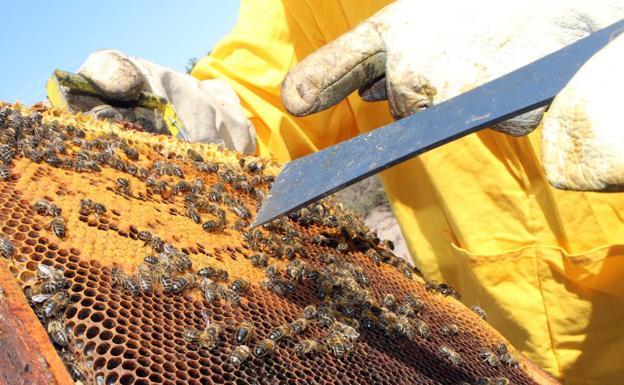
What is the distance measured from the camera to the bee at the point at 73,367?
1.46 m

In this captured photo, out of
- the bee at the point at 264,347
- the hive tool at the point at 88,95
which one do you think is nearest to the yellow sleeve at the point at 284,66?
the hive tool at the point at 88,95

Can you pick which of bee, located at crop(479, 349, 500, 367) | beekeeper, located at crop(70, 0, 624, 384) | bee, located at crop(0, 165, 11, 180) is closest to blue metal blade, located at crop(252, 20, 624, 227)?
beekeeper, located at crop(70, 0, 624, 384)

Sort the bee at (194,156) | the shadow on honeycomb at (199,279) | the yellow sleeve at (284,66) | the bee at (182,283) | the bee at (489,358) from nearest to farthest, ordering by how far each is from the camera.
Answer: the shadow on honeycomb at (199,279) < the bee at (182,283) < the bee at (489,358) < the bee at (194,156) < the yellow sleeve at (284,66)

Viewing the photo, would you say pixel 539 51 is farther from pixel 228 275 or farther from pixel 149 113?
pixel 149 113

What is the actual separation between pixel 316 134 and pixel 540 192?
1698mm

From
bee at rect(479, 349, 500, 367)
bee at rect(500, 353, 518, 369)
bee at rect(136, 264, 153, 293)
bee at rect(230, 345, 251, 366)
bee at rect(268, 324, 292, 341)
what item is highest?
bee at rect(136, 264, 153, 293)

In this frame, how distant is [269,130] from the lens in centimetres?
422

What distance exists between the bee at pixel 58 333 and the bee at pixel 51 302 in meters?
0.04

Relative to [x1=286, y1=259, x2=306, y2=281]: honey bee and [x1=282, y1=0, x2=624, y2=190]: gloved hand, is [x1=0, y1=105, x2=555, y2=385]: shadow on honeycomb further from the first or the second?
[x1=282, y1=0, x2=624, y2=190]: gloved hand

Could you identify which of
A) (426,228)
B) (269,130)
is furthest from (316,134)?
(426,228)

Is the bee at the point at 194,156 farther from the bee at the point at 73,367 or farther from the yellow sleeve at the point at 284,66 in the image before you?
the bee at the point at 73,367

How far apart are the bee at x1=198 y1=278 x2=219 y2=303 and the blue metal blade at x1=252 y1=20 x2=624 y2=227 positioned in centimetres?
34

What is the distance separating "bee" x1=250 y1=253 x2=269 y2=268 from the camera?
7.61 feet

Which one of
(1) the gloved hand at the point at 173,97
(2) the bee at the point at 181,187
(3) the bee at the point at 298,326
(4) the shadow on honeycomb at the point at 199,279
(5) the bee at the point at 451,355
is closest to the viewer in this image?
(4) the shadow on honeycomb at the point at 199,279
